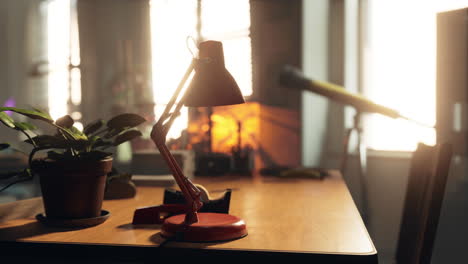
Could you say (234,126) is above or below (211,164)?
above

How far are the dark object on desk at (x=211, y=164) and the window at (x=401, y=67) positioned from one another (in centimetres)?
124

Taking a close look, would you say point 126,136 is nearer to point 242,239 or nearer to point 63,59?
point 242,239

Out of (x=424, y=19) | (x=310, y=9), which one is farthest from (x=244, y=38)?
(x=424, y=19)

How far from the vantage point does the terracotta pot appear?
1.05m

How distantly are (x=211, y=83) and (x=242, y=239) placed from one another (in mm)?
338

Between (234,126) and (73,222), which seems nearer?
(73,222)

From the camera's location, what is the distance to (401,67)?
3176mm

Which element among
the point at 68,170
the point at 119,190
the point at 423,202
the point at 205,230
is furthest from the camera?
the point at 423,202

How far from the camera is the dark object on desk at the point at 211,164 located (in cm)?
237

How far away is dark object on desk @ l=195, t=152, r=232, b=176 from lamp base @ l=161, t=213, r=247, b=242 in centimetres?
136

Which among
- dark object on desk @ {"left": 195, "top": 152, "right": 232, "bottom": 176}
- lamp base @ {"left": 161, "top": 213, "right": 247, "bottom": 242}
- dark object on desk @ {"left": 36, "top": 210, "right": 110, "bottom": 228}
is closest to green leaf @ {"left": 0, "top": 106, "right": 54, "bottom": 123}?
dark object on desk @ {"left": 36, "top": 210, "right": 110, "bottom": 228}

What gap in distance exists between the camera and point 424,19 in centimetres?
301

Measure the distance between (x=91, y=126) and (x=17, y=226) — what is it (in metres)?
0.29

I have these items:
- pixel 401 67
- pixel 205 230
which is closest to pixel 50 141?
pixel 205 230
